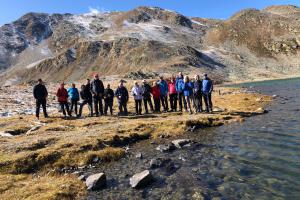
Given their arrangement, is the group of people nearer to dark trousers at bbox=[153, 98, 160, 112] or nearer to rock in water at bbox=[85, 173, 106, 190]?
dark trousers at bbox=[153, 98, 160, 112]

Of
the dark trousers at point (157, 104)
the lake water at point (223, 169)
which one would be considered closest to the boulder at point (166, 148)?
the lake water at point (223, 169)

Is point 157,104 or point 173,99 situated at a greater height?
point 173,99

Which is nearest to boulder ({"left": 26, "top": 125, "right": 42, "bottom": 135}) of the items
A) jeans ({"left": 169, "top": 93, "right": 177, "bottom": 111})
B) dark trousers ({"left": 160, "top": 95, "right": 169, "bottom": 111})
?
dark trousers ({"left": 160, "top": 95, "right": 169, "bottom": 111})

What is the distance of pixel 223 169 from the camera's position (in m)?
14.9

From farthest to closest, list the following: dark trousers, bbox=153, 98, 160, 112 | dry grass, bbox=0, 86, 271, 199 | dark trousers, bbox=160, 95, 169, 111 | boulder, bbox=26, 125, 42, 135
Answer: dark trousers, bbox=153, 98, 160, 112 → dark trousers, bbox=160, 95, 169, 111 → boulder, bbox=26, 125, 42, 135 → dry grass, bbox=0, 86, 271, 199

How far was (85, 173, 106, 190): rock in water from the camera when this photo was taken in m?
13.5

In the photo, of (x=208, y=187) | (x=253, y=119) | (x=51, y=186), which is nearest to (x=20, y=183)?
(x=51, y=186)

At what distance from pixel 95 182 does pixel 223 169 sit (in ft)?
17.4

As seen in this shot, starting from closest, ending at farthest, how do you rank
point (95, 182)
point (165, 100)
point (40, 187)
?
1. point (40, 187)
2. point (95, 182)
3. point (165, 100)

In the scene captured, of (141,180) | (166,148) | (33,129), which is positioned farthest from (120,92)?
(141,180)

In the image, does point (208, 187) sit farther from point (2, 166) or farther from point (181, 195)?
point (2, 166)

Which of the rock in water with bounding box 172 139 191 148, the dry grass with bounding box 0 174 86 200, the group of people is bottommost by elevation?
the dry grass with bounding box 0 174 86 200

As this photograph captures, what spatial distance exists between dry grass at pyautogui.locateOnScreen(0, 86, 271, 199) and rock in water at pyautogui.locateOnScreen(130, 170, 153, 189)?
1911 millimetres

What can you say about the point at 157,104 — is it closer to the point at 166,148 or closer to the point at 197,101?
the point at 197,101
